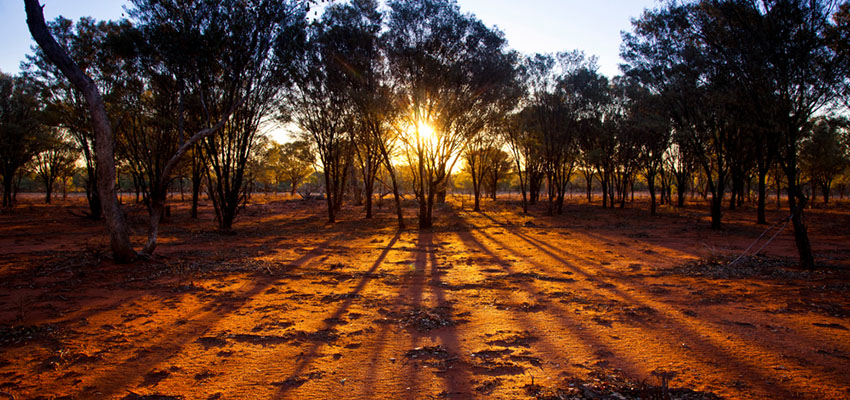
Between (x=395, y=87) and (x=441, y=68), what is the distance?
8.02 ft

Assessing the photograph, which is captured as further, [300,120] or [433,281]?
[300,120]

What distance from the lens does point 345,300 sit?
6770mm

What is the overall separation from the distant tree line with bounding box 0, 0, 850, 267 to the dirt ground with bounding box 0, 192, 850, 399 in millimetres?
2523

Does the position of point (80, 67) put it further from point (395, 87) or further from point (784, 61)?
point (784, 61)

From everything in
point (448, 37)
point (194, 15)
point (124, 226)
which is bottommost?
point (124, 226)

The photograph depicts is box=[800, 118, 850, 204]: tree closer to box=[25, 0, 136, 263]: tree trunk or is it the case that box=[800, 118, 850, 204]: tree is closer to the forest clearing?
the forest clearing

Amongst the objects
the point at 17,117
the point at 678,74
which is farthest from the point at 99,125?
the point at 17,117

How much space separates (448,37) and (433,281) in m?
12.5

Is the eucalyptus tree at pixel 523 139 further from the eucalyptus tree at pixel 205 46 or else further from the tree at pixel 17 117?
the tree at pixel 17 117

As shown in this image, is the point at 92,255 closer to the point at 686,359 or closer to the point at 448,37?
the point at 686,359

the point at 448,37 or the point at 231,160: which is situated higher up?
the point at 448,37

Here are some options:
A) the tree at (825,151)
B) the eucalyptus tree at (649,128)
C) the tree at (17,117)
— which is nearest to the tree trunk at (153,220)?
the eucalyptus tree at (649,128)

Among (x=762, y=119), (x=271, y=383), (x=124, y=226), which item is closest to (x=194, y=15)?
(x=124, y=226)

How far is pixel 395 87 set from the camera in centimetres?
1803
